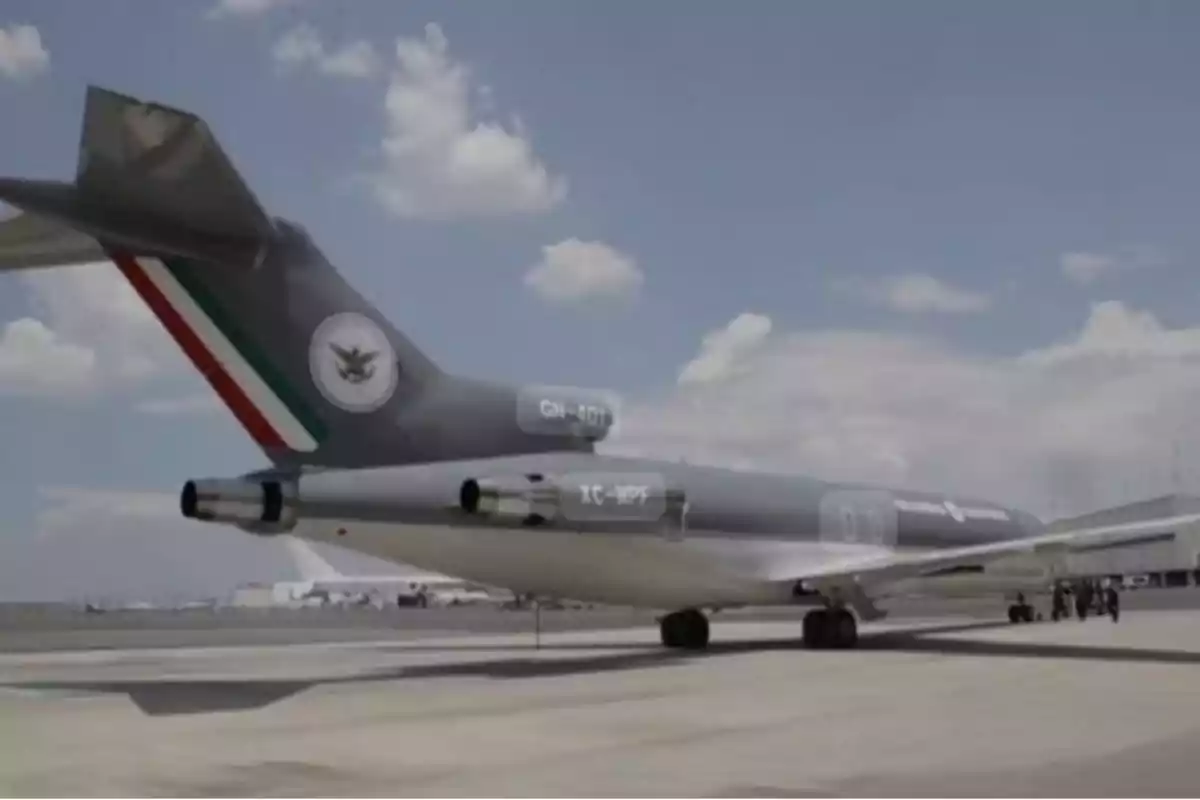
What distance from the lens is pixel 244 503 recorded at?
16.4 m

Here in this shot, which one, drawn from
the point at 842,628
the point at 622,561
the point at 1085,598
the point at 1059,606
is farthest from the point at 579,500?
the point at 1085,598

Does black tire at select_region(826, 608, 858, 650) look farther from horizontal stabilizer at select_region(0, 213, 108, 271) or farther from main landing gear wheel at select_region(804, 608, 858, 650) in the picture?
horizontal stabilizer at select_region(0, 213, 108, 271)

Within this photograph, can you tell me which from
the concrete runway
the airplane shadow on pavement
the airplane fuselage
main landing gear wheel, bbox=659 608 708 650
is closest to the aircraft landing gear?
the airplane fuselage

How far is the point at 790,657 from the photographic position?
2300 centimetres

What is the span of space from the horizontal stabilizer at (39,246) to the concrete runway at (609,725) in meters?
5.11

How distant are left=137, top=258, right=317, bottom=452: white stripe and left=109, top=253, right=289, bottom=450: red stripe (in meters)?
0.05

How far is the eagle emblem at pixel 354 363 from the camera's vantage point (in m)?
17.8

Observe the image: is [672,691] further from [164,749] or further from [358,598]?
[358,598]

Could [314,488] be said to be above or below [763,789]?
above

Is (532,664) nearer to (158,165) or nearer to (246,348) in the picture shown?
(246,348)

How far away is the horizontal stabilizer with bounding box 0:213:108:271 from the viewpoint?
15.5 metres

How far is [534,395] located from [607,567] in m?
3.31

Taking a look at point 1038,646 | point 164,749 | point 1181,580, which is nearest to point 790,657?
point 1038,646

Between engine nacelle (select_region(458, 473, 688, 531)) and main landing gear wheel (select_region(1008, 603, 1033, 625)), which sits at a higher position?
engine nacelle (select_region(458, 473, 688, 531))
